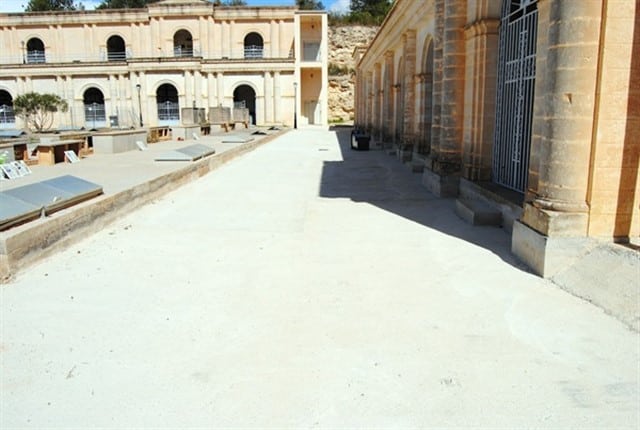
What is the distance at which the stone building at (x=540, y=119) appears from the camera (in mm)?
5227

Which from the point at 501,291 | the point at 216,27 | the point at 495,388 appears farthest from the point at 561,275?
the point at 216,27

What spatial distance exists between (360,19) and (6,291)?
186ft

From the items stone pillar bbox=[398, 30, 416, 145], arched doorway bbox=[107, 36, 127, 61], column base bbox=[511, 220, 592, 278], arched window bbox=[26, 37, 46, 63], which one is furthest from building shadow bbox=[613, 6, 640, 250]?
arched window bbox=[26, 37, 46, 63]

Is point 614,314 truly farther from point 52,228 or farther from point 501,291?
point 52,228

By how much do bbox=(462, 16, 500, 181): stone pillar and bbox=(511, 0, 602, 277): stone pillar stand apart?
10.8 feet

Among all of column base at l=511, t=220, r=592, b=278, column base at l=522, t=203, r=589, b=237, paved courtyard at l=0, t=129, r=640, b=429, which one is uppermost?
column base at l=522, t=203, r=589, b=237

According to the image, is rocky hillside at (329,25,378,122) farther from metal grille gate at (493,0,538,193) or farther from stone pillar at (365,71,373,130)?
metal grille gate at (493,0,538,193)

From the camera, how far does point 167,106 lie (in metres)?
44.3

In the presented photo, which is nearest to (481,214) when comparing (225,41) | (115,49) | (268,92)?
(268,92)

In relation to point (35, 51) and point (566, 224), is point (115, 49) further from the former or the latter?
point (566, 224)

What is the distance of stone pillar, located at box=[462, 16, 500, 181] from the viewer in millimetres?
8938

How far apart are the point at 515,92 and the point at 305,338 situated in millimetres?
5717

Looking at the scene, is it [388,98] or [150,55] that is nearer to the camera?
[388,98]

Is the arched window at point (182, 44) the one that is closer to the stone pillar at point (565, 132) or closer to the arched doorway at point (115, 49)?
the arched doorway at point (115, 49)
